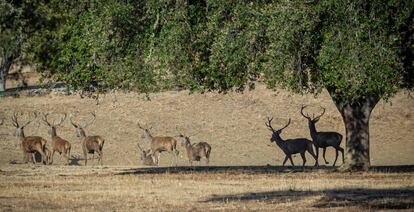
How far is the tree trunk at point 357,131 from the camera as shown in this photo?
2695cm

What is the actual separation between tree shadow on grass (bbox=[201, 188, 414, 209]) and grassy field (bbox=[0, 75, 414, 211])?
2cm

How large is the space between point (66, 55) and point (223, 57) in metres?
4.65

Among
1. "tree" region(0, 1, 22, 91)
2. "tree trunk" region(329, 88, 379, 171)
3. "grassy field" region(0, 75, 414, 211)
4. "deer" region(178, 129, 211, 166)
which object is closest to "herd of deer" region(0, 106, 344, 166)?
"deer" region(178, 129, 211, 166)

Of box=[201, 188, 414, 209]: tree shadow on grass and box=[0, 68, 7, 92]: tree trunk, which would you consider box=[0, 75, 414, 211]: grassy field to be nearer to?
box=[201, 188, 414, 209]: tree shadow on grass

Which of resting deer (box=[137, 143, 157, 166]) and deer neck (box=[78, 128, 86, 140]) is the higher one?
deer neck (box=[78, 128, 86, 140])

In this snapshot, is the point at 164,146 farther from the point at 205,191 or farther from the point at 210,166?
the point at 205,191

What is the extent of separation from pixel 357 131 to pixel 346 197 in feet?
29.6

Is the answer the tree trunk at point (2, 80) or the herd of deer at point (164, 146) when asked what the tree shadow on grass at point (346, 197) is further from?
the tree trunk at point (2, 80)

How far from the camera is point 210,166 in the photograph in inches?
1315

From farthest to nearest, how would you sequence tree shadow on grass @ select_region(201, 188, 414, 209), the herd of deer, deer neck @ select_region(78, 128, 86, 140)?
deer neck @ select_region(78, 128, 86, 140)
the herd of deer
tree shadow on grass @ select_region(201, 188, 414, 209)

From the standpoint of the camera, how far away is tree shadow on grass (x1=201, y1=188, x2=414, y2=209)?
1700cm

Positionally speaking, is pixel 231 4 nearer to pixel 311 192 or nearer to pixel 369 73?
pixel 369 73

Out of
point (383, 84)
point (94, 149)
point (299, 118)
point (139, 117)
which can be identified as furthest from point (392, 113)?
point (383, 84)

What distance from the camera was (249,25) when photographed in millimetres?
22578
